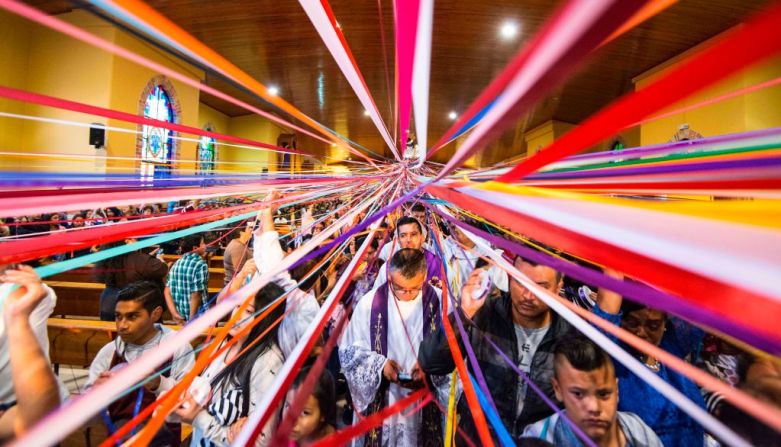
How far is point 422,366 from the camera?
110cm

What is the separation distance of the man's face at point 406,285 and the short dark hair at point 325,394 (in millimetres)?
427

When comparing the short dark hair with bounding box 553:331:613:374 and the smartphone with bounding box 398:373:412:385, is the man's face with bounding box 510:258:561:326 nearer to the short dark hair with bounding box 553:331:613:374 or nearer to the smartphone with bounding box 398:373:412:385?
the short dark hair with bounding box 553:331:613:374

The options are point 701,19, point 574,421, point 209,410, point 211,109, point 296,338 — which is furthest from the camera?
point 211,109

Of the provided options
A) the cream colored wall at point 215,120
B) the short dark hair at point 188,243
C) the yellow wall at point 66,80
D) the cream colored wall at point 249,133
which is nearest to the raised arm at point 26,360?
the short dark hair at point 188,243

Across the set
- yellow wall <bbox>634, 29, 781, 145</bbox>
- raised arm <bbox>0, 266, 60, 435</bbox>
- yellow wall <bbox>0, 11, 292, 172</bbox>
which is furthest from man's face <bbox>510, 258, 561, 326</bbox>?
yellow wall <bbox>0, 11, 292, 172</bbox>

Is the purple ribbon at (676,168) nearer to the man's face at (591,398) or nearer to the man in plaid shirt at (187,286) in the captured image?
the man's face at (591,398)

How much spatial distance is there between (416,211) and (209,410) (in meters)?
1.71

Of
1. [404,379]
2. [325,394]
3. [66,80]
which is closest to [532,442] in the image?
[404,379]

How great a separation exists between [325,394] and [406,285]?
1.60 feet

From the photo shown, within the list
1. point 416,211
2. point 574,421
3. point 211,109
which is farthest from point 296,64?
point 574,421

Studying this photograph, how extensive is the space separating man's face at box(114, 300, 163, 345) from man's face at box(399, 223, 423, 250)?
1.11 meters

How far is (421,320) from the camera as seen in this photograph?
4.59 ft

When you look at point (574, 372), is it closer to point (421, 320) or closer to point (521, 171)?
point (421, 320)

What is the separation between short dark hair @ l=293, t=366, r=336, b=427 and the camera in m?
1.05
